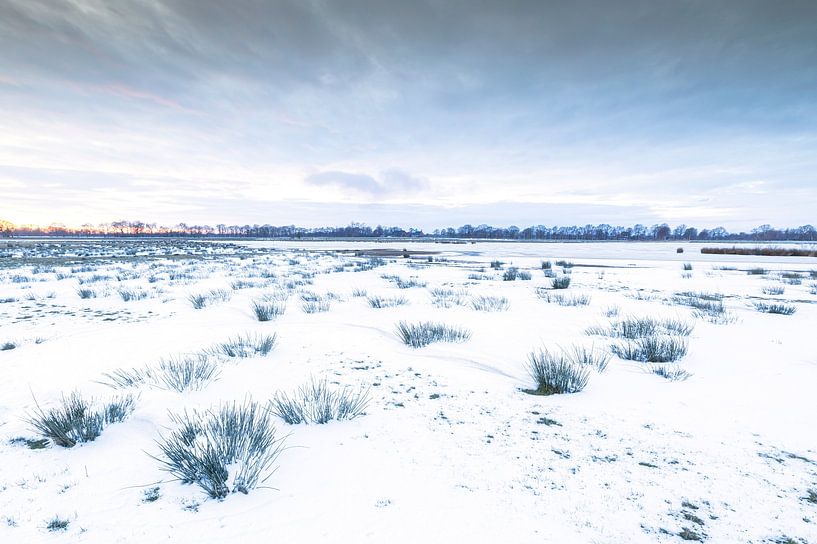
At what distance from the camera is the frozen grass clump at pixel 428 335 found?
21.5 feet

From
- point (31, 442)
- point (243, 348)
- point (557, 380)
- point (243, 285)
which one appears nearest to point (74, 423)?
point (31, 442)

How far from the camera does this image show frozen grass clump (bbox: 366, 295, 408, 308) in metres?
10.2

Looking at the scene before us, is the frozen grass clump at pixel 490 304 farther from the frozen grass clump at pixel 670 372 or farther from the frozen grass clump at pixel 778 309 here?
the frozen grass clump at pixel 778 309

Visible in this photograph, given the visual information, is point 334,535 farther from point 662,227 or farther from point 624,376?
point 662,227

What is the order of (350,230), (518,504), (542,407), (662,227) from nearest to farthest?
(518,504) < (542,407) < (662,227) < (350,230)

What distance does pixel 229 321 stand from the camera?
28.0 feet

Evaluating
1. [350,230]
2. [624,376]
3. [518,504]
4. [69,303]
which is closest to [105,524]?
[518,504]

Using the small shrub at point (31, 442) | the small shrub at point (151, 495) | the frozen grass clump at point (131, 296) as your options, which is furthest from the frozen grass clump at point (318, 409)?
the frozen grass clump at point (131, 296)

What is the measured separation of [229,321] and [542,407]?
7.21 meters

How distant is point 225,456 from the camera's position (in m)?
2.81

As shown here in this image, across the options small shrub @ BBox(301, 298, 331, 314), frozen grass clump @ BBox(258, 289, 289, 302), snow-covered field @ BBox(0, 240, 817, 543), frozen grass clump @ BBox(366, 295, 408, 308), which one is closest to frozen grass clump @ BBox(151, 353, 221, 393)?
snow-covered field @ BBox(0, 240, 817, 543)

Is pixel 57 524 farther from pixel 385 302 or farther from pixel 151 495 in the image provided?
pixel 385 302

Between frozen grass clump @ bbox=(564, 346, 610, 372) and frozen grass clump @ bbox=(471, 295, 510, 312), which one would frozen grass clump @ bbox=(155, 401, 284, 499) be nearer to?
frozen grass clump @ bbox=(564, 346, 610, 372)

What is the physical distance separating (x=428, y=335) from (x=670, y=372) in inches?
142
